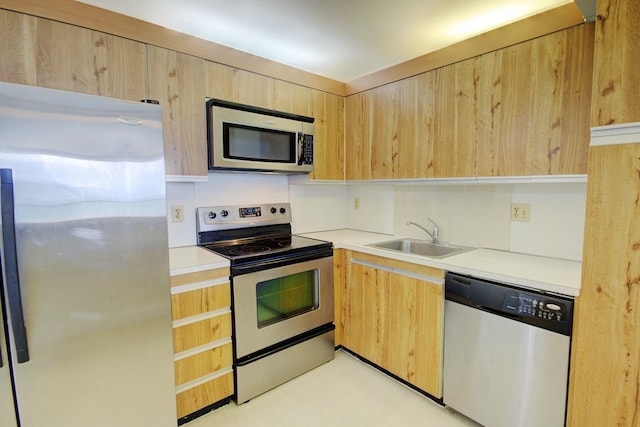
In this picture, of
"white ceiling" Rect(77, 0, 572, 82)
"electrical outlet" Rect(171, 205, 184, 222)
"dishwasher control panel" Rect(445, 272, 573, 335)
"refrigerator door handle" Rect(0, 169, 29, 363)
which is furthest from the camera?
"electrical outlet" Rect(171, 205, 184, 222)

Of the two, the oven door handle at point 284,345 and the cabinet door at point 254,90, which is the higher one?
the cabinet door at point 254,90

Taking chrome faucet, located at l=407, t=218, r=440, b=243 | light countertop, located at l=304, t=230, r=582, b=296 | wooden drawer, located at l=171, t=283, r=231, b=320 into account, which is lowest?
→ wooden drawer, located at l=171, t=283, r=231, b=320

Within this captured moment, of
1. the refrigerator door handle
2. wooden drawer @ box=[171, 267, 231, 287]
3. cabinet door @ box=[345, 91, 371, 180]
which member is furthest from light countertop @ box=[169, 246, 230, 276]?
cabinet door @ box=[345, 91, 371, 180]

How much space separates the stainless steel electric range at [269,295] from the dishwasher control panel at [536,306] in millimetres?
1176

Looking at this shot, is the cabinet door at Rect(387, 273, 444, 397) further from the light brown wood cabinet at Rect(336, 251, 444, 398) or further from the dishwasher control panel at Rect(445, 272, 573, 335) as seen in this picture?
the dishwasher control panel at Rect(445, 272, 573, 335)

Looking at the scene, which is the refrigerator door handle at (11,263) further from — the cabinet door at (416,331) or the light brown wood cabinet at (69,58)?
the cabinet door at (416,331)

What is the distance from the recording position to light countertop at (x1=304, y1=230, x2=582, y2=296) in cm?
136

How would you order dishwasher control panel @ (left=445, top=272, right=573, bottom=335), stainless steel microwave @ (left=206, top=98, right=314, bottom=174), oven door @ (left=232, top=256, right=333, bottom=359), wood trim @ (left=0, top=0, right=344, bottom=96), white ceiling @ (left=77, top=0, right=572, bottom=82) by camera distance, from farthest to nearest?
stainless steel microwave @ (left=206, top=98, right=314, bottom=174) < oven door @ (left=232, top=256, right=333, bottom=359) < white ceiling @ (left=77, top=0, right=572, bottom=82) < wood trim @ (left=0, top=0, right=344, bottom=96) < dishwasher control panel @ (left=445, top=272, right=573, bottom=335)

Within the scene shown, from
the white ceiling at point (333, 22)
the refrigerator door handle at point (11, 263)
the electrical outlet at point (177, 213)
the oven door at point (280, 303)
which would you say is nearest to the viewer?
the refrigerator door handle at point (11, 263)

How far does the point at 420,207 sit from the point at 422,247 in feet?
1.06

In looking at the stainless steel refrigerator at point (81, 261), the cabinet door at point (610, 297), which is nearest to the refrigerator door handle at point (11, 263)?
the stainless steel refrigerator at point (81, 261)

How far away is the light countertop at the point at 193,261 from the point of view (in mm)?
1608

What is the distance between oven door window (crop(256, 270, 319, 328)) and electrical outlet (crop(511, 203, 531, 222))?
1362 mm

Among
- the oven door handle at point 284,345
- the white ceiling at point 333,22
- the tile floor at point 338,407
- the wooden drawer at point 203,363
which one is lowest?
the tile floor at point 338,407
